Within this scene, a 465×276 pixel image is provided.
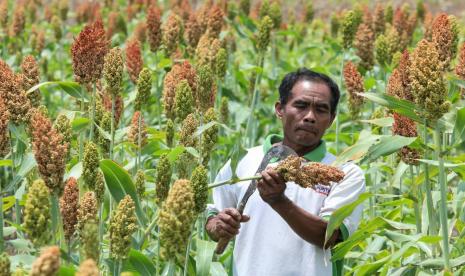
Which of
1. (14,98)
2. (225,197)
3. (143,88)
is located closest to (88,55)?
(14,98)

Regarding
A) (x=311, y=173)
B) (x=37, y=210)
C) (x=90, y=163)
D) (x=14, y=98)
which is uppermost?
(x=14, y=98)

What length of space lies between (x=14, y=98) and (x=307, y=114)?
1400mm

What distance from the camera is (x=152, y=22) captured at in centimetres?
687

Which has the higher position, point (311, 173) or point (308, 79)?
point (308, 79)

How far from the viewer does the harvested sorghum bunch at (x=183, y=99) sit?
4.84 metres

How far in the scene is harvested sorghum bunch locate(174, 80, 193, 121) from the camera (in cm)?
484

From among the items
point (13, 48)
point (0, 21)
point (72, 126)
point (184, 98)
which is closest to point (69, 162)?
point (72, 126)

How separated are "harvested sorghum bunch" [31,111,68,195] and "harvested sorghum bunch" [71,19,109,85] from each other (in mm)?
1070

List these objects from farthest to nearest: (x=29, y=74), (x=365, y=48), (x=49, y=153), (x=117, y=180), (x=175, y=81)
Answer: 1. (x=365, y=48)
2. (x=175, y=81)
3. (x=29, y=74)
4. (x=117, y=180)
5. (x=49, y=153)

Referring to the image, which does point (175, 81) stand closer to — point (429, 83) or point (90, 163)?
point (90, 163)

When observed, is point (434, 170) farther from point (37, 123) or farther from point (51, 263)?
point (51, 263)

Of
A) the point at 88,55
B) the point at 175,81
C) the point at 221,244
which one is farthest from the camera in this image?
the point at 175,81

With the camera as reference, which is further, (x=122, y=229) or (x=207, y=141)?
(x=207, y=141)

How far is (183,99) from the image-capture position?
4840mm
